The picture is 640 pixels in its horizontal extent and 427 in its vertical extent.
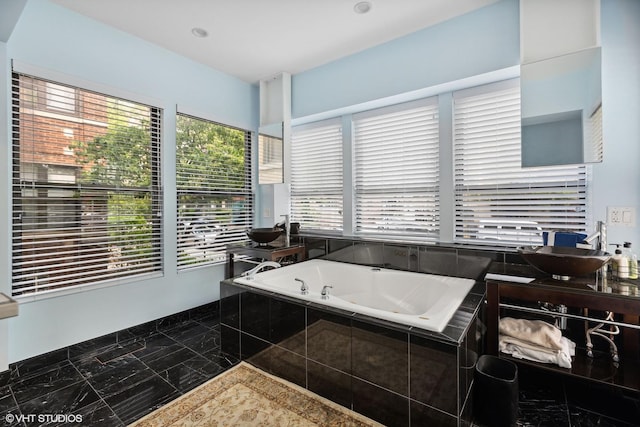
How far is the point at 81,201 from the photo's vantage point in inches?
95.3

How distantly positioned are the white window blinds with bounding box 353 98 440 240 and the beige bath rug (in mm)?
1766

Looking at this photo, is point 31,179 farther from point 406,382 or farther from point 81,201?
point 406,382

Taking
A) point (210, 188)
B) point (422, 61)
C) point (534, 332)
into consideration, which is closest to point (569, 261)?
point (534, 332)

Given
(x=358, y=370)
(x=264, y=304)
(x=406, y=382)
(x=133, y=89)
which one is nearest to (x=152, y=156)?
(x=133, y=89)

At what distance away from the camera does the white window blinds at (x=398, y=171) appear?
286 cm

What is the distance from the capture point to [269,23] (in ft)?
8.25

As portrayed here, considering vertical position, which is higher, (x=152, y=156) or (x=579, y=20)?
(x=579, y=20)

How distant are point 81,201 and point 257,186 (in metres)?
1.89

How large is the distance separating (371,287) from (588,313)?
1502 millimetres

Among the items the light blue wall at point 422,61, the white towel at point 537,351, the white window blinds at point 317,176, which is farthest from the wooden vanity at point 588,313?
the white window blinds at point 317,176

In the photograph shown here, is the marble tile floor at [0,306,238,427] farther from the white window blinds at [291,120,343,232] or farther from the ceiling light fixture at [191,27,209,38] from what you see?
the ceiling light fixture at [191,27,209,38]

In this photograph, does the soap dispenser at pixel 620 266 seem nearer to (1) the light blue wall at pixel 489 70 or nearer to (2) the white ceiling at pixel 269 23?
(1) the light blue wall at pixel 489 70

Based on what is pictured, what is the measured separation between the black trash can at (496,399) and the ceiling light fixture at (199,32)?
10.9 feet

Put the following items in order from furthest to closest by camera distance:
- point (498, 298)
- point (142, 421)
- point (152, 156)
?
point (152, 156) → point (498, 298) → point (142, 421)
